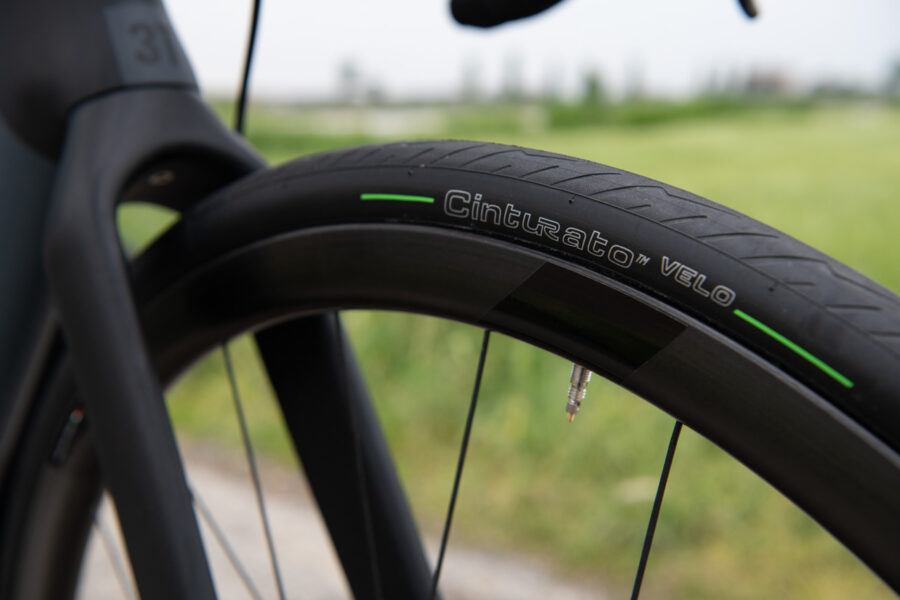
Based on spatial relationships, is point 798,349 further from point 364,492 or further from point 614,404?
point 614,404

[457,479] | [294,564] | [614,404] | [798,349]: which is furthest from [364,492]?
[614,404]

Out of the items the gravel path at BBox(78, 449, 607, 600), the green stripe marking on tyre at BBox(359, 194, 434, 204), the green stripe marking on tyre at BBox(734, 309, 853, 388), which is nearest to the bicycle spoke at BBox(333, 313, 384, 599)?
the green stripe marking on tyre at BBox(359, 194, 434, 204)

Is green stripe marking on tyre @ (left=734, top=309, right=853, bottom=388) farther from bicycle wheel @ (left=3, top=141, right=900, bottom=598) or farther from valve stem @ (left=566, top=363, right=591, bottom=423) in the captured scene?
valve stem @ (left=566, top=363, right=591, bottom=423)

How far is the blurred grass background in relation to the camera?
4.15ft

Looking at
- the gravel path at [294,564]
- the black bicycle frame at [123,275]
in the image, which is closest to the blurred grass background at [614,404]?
the gravel path at [294,564]

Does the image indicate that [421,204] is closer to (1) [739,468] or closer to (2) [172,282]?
(2) [172,282]

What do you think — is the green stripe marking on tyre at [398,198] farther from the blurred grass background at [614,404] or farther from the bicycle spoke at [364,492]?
the blurred grass background at [614,404]

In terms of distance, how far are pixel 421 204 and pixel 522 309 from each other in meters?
0.09

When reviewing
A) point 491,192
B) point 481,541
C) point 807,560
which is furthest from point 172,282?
point 807,560

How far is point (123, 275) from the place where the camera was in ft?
1.78

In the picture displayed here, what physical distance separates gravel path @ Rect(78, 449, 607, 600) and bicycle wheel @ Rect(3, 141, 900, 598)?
0.79 metres

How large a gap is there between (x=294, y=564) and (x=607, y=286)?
1.08 m

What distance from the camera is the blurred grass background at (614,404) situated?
127 centimetres

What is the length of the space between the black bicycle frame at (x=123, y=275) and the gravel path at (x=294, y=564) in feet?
2.08
